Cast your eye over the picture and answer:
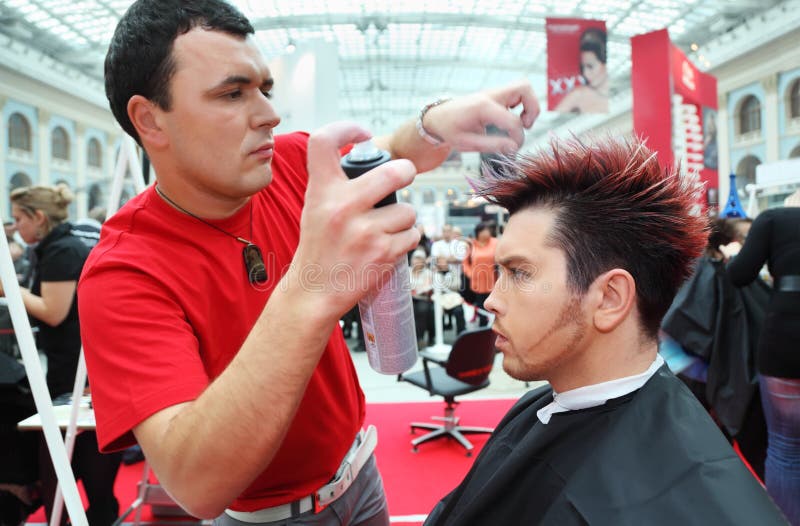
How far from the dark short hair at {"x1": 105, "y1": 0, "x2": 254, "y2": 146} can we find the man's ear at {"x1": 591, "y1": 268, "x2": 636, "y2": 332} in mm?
800

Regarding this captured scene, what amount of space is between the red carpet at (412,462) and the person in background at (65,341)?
0.70 meters

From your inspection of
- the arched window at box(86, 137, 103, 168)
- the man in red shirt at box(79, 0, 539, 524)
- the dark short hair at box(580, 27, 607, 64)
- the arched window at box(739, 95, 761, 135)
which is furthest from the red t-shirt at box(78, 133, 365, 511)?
the arched window at box(86, 137, 103, 168)

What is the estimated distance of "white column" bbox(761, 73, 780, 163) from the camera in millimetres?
12367

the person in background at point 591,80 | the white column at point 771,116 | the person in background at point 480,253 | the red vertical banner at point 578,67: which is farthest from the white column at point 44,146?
the white column at point 771,116

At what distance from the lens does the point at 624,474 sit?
87 cm

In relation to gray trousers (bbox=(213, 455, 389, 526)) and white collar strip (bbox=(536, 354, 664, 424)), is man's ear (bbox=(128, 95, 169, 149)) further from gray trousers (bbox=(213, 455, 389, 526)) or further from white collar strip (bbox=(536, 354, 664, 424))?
white collar strip (bbox=(536, 354, 664, 424))

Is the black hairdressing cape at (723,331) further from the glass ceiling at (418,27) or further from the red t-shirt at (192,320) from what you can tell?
the glass ceiling at (418,27)

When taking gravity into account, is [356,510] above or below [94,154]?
below

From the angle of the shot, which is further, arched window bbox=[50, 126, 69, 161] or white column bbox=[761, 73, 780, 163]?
arched window bbox=[50, 126, 69, 161]

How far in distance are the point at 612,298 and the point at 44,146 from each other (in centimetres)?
1674

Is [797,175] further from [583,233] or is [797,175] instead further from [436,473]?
[583,233]

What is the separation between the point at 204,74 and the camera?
0.77 m

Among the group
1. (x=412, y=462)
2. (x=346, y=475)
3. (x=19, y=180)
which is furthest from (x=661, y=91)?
(x=19, y=180)

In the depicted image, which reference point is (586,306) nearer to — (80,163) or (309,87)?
(309,87)
